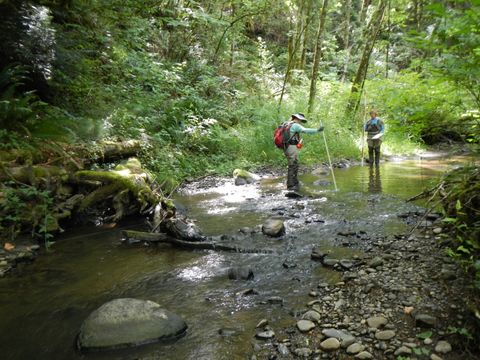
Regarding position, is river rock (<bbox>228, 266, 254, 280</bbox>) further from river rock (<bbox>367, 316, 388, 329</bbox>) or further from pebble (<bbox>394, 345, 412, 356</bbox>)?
pebble (<bbox>394, 345, 412, 356</bbox>)

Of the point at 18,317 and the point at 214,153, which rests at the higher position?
the point at 214,153

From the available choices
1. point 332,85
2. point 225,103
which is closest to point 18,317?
point 225,103

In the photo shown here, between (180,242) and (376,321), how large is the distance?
12.6 ft

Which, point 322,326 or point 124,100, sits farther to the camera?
point 124,100

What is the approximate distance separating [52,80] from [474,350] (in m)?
10.4

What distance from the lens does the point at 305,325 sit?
387 centimetres

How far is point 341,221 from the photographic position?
7496mm

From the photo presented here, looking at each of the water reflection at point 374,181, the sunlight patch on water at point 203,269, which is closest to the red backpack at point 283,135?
the water reflection at point 374,181

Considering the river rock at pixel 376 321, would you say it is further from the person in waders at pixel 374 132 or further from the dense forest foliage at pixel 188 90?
the person in waders at pixel 374 132

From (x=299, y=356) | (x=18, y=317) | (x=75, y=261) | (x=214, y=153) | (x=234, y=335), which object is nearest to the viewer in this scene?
(x=299, y=356)

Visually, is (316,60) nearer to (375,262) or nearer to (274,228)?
(274,228)

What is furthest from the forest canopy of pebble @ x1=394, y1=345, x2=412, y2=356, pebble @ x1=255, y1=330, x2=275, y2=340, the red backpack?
pebble @ x1=255, y1=330, x2=275, y2=340

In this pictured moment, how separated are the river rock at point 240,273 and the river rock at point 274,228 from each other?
5.27 ft

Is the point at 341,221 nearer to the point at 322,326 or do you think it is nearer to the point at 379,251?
the point at 379,251
